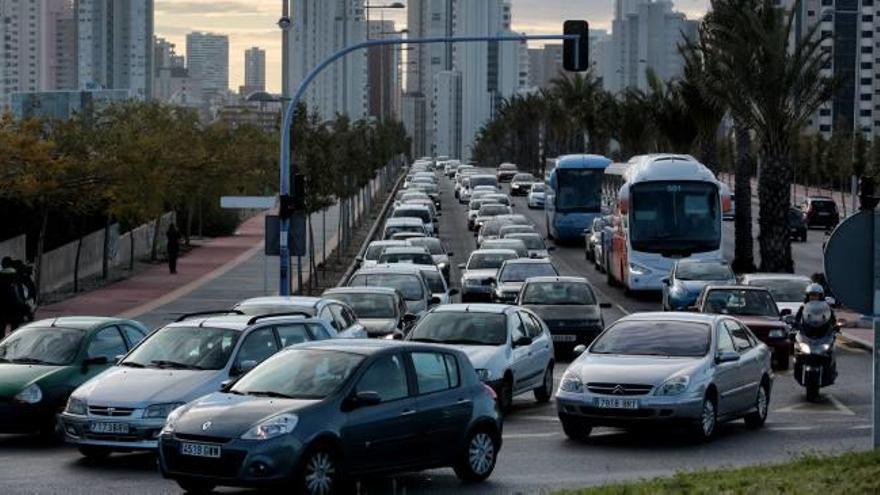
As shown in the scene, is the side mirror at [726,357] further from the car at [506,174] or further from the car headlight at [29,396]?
the car at [506,174]

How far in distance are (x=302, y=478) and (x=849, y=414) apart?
10.6m

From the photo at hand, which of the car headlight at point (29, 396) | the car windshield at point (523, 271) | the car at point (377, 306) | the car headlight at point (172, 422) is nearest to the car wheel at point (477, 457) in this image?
the car headlight at point (172, 422)

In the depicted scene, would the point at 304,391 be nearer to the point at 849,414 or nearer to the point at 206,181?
the point at 849,414

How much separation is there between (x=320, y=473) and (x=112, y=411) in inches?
137

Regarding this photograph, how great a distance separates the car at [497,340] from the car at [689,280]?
14233 mm

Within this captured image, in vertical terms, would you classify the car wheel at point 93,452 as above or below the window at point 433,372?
below

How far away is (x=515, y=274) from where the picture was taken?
39281mm

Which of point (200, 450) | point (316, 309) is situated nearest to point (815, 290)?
point (316, 309)

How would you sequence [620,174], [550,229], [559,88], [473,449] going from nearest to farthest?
1. [473,449]
2. [620,174]
3. [550,229]
4. [559,88]

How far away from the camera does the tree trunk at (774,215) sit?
46000 millimetres

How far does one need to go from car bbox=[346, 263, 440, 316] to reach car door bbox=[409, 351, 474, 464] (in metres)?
16.8

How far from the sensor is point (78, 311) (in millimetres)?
43125

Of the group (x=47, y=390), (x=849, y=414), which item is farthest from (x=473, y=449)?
(x=849, y=414)

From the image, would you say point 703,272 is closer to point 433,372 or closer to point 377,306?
point 377,306
